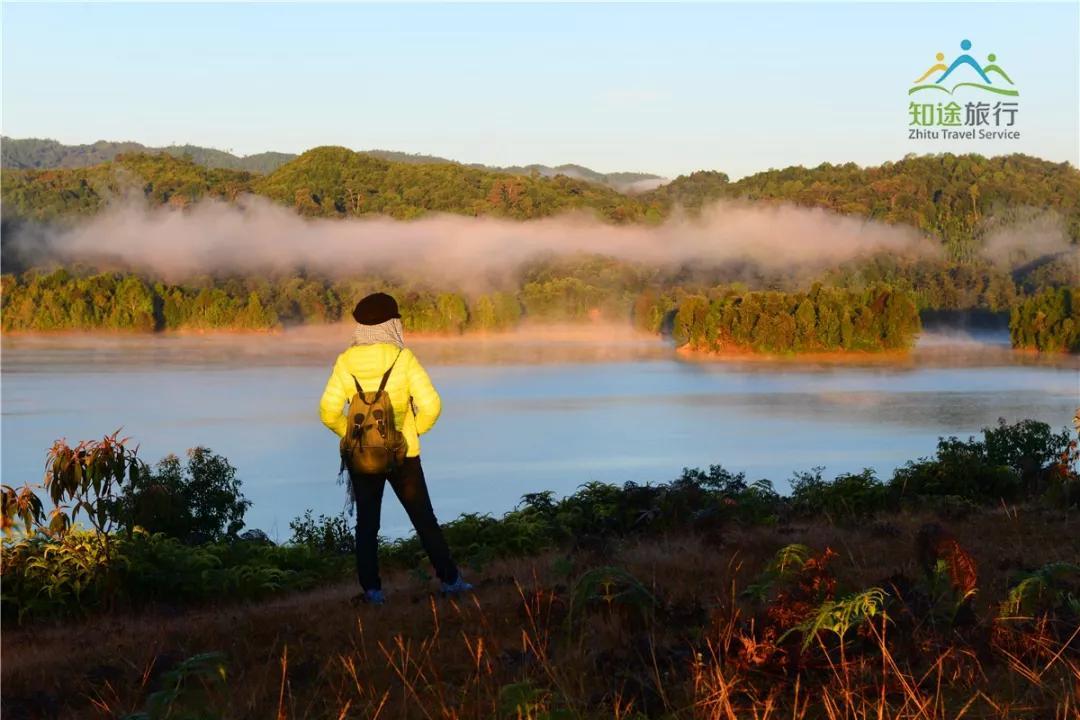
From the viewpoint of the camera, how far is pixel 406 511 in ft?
27.3

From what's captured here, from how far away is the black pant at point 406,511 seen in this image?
331 inches

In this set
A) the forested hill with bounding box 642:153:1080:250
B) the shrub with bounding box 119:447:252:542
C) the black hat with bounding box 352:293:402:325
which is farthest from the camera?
the forested hill with bounding box 642:153:1080:250

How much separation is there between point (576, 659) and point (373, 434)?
2.50m

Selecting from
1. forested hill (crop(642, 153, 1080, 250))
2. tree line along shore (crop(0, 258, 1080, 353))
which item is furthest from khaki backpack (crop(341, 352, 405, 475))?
forested hill (crop(642, 153, 1080, 250))

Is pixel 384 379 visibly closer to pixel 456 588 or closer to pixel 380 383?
pixel 380 383

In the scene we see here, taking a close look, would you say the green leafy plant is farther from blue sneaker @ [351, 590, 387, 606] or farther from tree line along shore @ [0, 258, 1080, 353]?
tree line along shore @ [0, 258, 1080, 353]

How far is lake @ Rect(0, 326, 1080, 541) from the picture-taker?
72.3 meters

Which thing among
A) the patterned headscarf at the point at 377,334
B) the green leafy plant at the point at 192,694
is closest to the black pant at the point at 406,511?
the patterned headscarf at the point at 377,334

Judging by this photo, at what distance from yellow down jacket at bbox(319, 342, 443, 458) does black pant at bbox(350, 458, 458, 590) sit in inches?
7.4

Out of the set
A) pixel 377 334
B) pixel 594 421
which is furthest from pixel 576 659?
pixel 594 421

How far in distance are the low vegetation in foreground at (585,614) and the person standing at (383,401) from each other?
2.14 feet

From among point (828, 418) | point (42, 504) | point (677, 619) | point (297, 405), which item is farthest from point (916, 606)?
point (297, 405)

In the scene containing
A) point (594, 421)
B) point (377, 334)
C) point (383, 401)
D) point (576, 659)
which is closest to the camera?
point (576, 659)

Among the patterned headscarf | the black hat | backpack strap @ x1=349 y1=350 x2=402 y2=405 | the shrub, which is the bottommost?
the shrub
